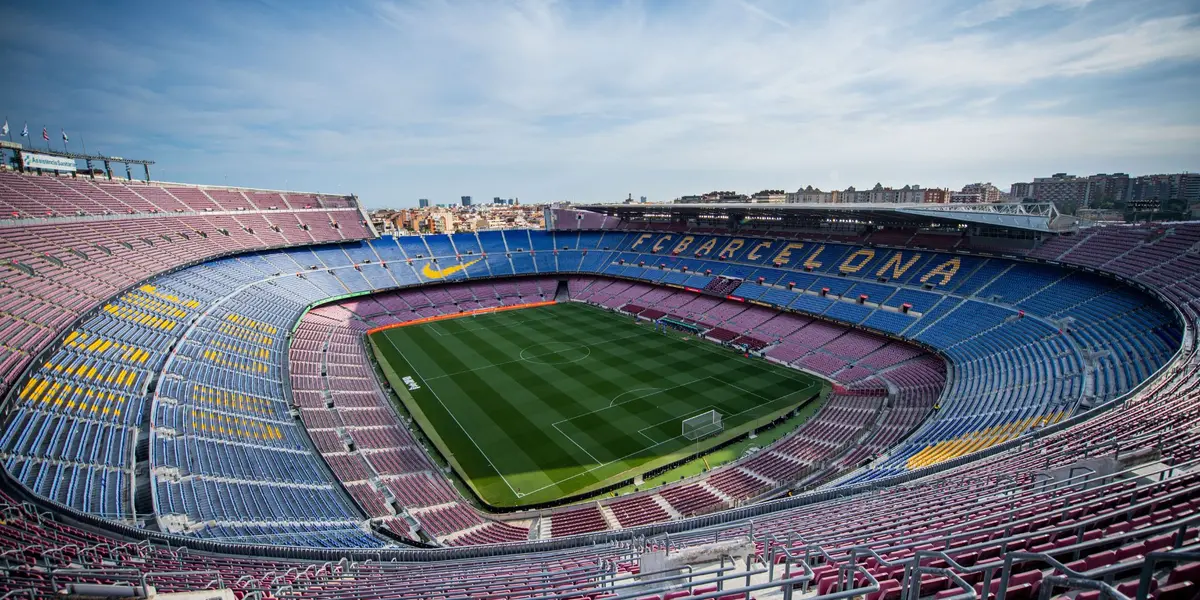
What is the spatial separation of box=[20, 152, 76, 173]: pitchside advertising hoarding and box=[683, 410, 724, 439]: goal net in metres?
53.6

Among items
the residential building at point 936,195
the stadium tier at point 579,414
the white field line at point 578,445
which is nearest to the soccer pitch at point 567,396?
the white field line at point 578,445

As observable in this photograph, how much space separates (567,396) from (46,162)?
153 ft

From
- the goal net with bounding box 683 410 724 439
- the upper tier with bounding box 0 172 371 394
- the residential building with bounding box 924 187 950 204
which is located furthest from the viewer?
the residential building with bounding box 924 187 950 204

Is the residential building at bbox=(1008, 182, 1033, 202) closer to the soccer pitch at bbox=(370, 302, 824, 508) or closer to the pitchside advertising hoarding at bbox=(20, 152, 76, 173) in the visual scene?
the soccer pitch at bbox=(370, 302, 824, 508)

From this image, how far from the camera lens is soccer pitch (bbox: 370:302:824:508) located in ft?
81.5

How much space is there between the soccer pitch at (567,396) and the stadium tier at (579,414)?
35 cm

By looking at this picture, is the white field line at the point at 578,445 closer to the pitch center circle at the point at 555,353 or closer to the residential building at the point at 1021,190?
the pitch center circle at the point at 555,353

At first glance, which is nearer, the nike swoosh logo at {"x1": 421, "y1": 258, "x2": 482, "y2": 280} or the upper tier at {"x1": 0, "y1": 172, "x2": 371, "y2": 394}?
the upper tier at {"x1": 0, "y1": 172, "x2": 371, "y2": 394}

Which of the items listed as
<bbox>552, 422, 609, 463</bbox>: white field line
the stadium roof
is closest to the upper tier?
<bbox>552, 422, 609, 463</bbox>: white field line

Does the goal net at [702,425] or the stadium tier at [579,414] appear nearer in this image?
the stadium tier at [579,414]

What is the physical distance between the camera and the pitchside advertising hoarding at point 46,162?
133ft

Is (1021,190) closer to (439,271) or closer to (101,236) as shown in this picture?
(439,271)

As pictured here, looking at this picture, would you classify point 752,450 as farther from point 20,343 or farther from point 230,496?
point 20,343

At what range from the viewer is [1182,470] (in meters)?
8.19
